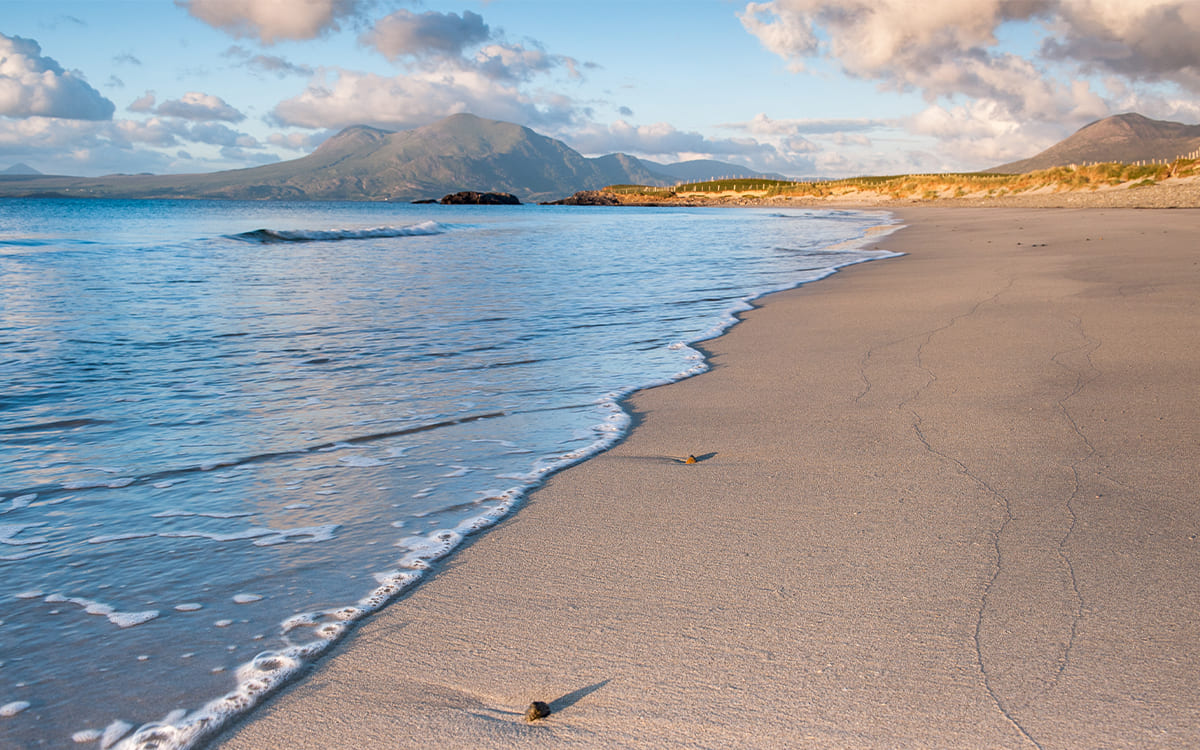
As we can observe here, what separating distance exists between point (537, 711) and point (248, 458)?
3.16 meters

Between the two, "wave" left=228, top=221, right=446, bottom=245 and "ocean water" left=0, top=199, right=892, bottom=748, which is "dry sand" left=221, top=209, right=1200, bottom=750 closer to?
"ocean water" left=0, top=199, right=892, bottom=748

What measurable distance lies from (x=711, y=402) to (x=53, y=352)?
6792 millimetres

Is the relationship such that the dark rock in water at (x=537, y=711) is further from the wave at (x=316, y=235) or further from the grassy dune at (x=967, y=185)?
the grassy dune at (x=967, y=185)

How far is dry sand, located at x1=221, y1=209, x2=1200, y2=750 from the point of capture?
202 centimetres

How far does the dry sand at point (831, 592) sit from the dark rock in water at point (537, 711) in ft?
0.08

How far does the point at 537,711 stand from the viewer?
2039mm

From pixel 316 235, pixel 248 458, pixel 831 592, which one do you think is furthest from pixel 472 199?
pixel 831 592

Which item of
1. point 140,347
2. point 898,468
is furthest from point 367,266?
point 898,468

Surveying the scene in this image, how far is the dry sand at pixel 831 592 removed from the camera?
2.02 metres

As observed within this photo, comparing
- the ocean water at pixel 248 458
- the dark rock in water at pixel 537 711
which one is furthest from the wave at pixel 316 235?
the dark rock in water at pixel 537 711

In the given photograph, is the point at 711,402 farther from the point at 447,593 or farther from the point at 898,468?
the point at 447,593

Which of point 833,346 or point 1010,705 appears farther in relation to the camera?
point 833,346

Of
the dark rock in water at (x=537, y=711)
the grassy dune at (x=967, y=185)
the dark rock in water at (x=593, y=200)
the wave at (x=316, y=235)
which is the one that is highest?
the dark rock in water at (x=593, y=200)

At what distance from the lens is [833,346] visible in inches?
285
